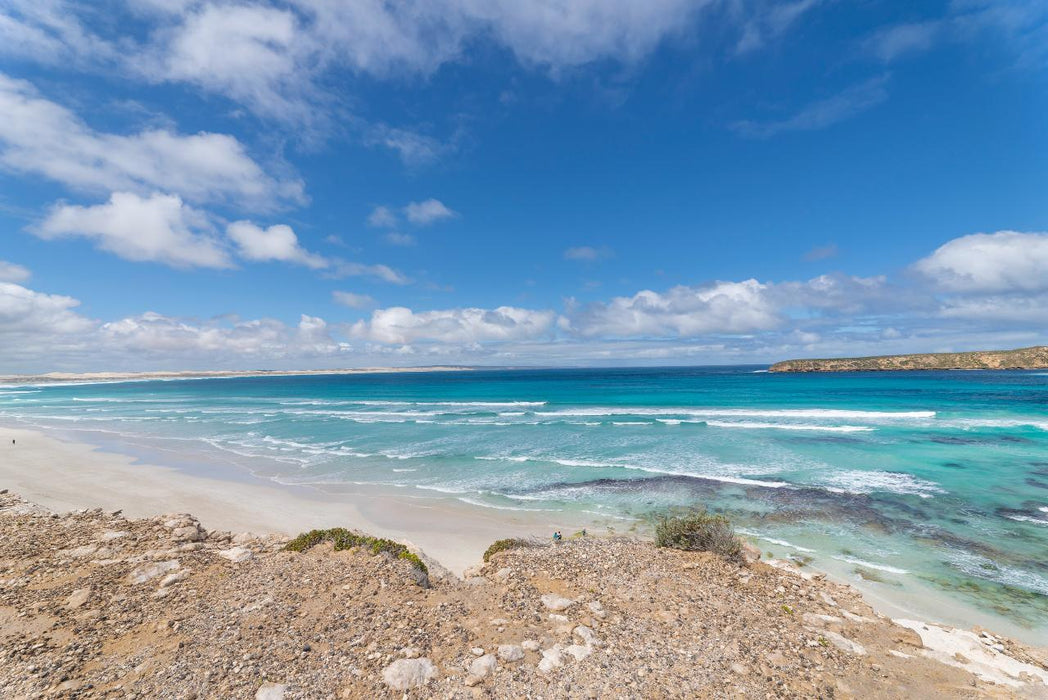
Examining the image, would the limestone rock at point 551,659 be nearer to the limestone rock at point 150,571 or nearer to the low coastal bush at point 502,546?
the low coastal bush at point 502,546

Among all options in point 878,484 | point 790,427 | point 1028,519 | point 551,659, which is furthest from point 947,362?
point 551,659

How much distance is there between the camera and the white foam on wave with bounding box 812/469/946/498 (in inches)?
663

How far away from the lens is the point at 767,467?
20984mm

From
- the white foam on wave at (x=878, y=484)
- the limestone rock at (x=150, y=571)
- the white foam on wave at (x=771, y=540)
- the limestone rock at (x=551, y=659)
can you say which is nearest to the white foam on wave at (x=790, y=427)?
the white foam on wave at (x=878, y=484)

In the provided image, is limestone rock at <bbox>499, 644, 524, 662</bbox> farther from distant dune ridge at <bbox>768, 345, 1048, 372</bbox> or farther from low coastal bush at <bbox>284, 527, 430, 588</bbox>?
distant dune ridge at <bbox>768, 345, 1048, 372</bbox>

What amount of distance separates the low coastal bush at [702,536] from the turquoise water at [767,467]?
12.0ft

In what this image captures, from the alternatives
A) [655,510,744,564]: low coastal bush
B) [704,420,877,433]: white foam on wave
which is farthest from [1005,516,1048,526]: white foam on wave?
[704,420,877,433]: white foam on wave

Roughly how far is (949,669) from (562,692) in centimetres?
575

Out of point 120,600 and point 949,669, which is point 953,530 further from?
point 120,600

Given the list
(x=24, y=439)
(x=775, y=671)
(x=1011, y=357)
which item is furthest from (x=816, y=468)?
(x=1011, y=357)

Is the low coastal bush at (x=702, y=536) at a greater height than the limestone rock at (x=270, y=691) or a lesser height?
lesser

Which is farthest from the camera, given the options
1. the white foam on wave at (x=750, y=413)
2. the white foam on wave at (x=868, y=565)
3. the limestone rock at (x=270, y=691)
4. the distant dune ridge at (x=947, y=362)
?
the distant dune ridge at (x=947, y=362)

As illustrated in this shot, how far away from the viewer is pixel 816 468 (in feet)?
67.5

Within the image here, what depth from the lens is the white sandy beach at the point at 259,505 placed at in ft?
44.4
